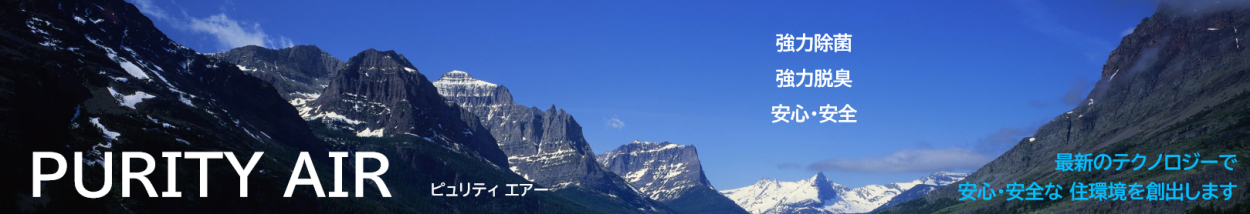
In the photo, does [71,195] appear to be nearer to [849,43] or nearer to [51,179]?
[51,179]

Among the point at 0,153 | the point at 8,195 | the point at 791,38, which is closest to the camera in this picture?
the point at 791,38

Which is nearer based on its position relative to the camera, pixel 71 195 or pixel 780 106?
pixel 780 106

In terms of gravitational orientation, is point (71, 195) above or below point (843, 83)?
below

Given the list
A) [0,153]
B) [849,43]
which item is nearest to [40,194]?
[0,153]

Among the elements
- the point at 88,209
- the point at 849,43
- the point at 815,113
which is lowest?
the point at 88,209

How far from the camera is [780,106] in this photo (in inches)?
6737

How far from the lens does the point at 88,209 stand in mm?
189625

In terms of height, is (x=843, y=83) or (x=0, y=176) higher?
(x=843, y=83)

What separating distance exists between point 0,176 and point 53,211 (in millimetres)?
14162

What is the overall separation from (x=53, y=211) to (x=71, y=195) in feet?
35.7

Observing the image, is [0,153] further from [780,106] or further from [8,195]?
[780,106]

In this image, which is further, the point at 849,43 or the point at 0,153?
the point at 0,153

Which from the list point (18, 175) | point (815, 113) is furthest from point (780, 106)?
point (18, 175)

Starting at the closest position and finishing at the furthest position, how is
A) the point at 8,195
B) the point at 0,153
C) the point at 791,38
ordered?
the point at 791,38
the point at 8,195
the point at 0,153
